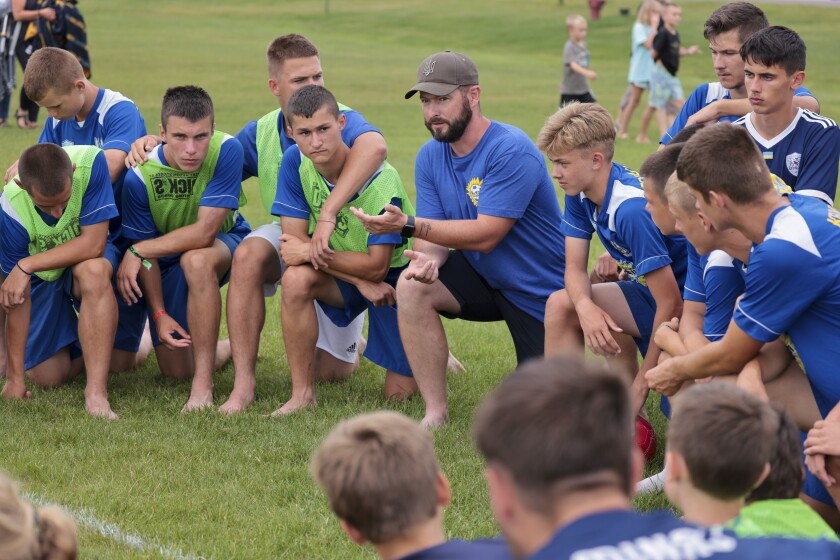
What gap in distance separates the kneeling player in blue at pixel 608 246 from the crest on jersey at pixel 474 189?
0.56 metres

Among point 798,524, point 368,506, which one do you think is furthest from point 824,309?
point 368,506

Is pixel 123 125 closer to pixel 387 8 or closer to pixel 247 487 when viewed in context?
pixel 247 487

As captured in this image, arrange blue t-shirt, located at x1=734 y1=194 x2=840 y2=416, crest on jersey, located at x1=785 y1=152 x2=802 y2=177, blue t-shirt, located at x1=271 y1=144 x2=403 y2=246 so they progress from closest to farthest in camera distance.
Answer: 1. blue t-shirt, located at x1=734 y1=194 x2=840 y2=416
2. crest on jersey, located at x1=785 y1=152 x2=802 y2=177
3. blue t-shirt, located at x1=271 y1=144 x2=403 y2=246

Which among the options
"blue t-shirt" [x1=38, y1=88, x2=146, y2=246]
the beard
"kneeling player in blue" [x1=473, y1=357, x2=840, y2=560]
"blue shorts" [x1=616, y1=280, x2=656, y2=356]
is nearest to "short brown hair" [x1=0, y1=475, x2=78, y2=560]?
"kneeling player in blue" [x1=473, y1=357, x2=840, y2=560]

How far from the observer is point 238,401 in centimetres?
654

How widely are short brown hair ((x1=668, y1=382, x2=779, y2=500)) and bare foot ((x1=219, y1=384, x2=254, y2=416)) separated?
377cm

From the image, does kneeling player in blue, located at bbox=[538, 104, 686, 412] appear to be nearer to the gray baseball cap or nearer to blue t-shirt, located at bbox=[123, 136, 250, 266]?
the gray baseball cap

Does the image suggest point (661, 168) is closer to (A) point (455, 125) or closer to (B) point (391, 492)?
(A) point (455, 125)

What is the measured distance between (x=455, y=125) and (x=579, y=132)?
2.87 ft

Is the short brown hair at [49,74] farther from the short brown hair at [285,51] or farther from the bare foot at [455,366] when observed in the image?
the bare foot at [455,366]

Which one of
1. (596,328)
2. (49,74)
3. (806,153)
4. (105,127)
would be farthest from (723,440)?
(105,127)

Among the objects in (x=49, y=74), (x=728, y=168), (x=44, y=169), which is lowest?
(x=44, y=169)

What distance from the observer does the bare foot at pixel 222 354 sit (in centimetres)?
747

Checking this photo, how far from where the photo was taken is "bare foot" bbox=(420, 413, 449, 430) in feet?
20.0
